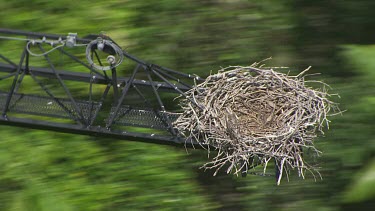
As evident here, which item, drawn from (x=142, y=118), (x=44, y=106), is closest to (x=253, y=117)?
(x=142, y=118)

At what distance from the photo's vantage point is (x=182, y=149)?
26.8ft

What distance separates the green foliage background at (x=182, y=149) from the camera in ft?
26.2

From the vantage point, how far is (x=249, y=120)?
604cm

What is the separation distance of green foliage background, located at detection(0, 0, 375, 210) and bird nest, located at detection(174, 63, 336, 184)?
1707 millimetres

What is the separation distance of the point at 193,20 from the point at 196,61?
360 millimetres

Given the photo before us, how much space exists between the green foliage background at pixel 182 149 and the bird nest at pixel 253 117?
67.2 inches

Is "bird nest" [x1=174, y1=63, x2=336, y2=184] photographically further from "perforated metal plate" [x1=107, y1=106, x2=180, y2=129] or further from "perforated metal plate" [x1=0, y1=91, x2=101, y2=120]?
"perforated metal plate" [x1=0, y1=91, x2=101, y2=120]

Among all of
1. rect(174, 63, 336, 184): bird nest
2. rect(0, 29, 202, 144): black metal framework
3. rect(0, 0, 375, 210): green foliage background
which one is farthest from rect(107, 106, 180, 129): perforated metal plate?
rect(0, 0, 375, 210): green foliage background

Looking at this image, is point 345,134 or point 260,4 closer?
point 345,134

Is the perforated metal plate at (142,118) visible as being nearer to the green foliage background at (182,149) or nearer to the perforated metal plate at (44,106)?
the perforated metal plate at (44,106)

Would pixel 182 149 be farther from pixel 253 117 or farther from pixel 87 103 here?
pixel 253 117

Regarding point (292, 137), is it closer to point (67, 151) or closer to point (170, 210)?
point (170, 210)

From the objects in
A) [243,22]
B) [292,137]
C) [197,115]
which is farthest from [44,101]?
[243,22]

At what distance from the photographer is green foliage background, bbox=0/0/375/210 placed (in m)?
7.97
